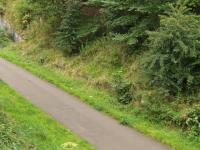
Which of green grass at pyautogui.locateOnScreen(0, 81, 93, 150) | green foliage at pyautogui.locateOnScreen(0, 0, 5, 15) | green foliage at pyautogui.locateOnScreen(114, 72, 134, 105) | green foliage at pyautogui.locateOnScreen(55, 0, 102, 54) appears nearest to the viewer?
green grass at pyautogui.locateOnScreen(0, 81, 93, 150)

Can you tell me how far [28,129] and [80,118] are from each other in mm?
3412

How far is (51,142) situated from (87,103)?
5.77m

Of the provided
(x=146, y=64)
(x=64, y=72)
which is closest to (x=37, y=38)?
(x=64, y=72)

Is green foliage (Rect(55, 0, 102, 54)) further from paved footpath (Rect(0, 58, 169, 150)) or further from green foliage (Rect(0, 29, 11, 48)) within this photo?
green foliage (Rect(0, 29, 11, 48))

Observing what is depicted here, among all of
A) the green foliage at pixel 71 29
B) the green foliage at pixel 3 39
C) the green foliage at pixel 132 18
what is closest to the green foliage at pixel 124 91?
the green foliage at pixel 132 18

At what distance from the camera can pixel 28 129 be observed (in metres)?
16.0

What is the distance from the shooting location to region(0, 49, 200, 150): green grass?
53.8ft

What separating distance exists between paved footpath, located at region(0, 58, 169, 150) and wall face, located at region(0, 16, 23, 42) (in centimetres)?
1305

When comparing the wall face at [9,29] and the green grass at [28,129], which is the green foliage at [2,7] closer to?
the wall face at [9,29]

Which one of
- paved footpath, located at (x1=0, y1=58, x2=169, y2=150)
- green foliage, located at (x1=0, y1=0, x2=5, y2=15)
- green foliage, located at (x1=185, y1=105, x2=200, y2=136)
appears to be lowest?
green foliage, located at (x1=0, y1=0, x2=5, y2=15)

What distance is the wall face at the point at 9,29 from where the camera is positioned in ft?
129

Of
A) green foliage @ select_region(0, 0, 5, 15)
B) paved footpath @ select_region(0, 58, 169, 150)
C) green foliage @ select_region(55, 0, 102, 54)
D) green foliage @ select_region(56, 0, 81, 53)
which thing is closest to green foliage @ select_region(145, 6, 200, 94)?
paved footpath @ select_region(0, 58, 169, 150)

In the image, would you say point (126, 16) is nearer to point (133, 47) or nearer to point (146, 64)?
point (133, 47)

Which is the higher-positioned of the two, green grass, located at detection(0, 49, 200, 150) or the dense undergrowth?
the dense undergrowth
